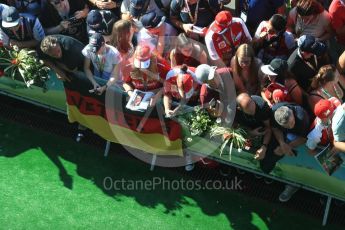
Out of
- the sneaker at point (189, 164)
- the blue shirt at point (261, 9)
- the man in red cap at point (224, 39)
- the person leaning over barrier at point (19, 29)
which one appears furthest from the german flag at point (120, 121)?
the blue shirt at point (261, 9)

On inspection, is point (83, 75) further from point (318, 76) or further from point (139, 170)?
point (318, 76)

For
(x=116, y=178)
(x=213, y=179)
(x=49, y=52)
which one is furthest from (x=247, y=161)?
(x=49, y=52)

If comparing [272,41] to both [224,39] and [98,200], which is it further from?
[98,200]

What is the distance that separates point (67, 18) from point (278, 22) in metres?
2.69

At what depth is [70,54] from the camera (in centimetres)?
589

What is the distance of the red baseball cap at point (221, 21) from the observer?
5.66 metres

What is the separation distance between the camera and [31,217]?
6117mm

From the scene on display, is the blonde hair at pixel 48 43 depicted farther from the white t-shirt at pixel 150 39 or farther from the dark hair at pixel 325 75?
the dark hair at pixel 325 75

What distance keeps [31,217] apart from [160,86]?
2.25 meters

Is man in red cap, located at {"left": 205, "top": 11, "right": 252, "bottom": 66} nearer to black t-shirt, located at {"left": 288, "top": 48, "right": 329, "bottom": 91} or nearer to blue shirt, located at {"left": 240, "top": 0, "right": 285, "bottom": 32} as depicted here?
blue shirt, located at {"left": 240, "top": 0, "right": 285, "bottom": 32}

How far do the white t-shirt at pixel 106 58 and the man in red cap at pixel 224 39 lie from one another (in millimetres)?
1072

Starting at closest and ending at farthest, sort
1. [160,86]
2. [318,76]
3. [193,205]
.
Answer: [318,76]
[160,86]
[193,205]

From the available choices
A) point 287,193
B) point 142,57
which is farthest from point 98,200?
point 287,193

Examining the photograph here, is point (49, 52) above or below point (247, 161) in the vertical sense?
above
